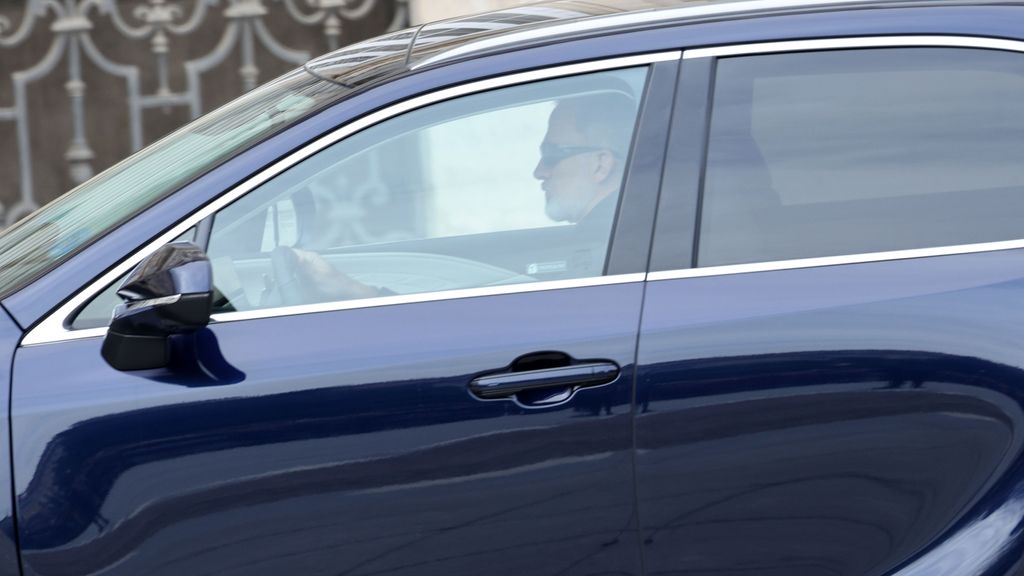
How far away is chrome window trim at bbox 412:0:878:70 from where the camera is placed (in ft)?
8.73

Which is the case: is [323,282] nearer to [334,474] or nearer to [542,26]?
[334,474]

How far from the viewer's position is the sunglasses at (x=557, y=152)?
2641mm

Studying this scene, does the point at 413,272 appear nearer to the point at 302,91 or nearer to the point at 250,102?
the point at 302,91

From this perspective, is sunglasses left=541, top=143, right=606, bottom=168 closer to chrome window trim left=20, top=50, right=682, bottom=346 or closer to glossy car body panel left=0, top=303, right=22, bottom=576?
chrome window trim left=20, top=50, right=682, bottom=346

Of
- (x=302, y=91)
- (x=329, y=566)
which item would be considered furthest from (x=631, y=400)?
(x=302, y=91)

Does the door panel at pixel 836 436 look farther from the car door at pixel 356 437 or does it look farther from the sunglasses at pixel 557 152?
the sunglasses at pixel 557 152

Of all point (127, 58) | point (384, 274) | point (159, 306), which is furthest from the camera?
point (127, 58)

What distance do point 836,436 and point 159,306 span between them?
1196mm

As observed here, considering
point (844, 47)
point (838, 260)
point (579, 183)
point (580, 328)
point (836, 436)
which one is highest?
point (844, 47)

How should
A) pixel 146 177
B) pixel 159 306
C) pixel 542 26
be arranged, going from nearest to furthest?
1. pixel 159 306
2. pixel 542 26
3. pixel 146 177

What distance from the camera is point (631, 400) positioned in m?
2.40

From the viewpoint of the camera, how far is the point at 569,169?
2.65m

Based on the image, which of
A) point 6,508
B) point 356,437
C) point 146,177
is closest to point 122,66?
point 146,177

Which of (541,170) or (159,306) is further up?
(541,170)
